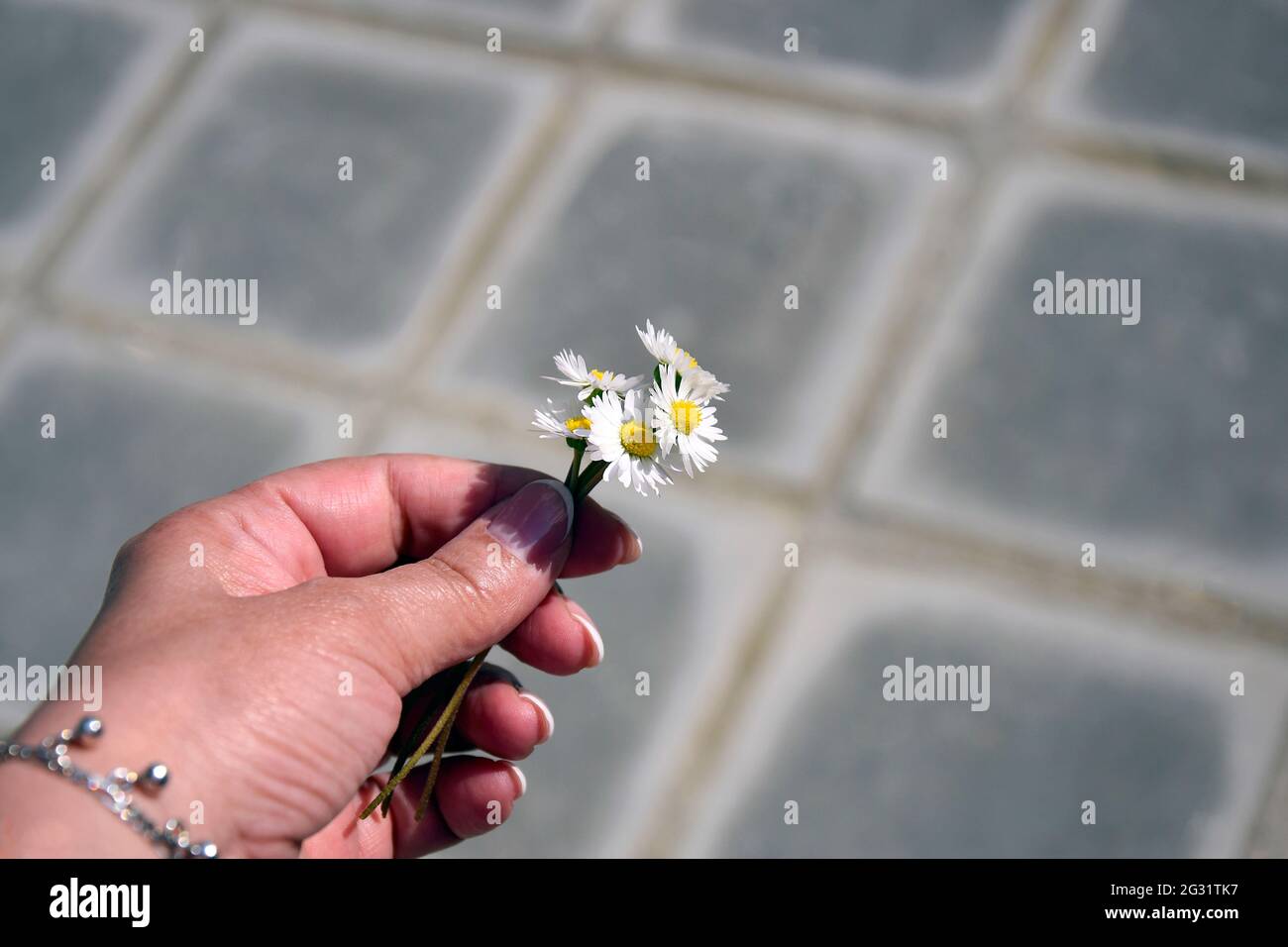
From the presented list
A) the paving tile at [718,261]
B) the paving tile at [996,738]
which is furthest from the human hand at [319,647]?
the paving tile at [718,261]

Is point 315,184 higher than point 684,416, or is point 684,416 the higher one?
point 315,184

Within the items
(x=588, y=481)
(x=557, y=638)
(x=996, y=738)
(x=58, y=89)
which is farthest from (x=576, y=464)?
(x=58, y=89)

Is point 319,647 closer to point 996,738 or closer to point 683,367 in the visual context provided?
point 683,367

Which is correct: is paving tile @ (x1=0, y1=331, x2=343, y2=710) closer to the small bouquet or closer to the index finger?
the index finger

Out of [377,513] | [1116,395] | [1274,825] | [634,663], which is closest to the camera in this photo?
[377,513]

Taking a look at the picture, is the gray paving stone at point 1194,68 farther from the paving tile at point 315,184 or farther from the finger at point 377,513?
the finger at point 377,513

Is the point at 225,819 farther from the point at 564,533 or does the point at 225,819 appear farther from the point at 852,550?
the point at 852,550
